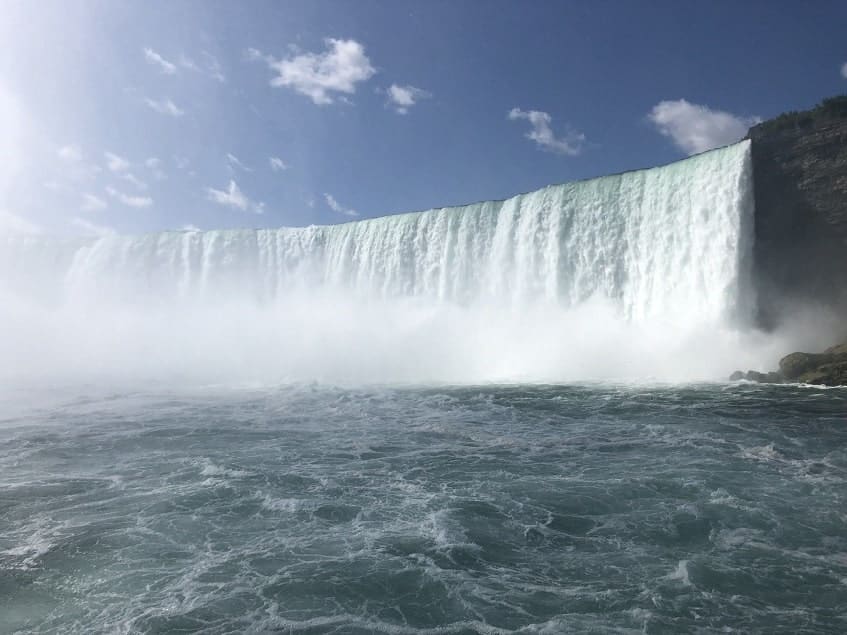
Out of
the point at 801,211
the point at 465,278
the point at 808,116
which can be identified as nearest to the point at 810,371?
the point at 801,211

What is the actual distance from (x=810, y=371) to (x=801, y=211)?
7702mm

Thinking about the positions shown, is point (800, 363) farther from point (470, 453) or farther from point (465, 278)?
point (465, 278)

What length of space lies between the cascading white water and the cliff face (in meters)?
1.53

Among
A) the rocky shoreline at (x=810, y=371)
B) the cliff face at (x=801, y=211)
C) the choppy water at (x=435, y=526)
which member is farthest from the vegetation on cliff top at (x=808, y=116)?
the choppy water at (x=435, y=526)

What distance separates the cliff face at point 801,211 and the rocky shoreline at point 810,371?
3.72 meters

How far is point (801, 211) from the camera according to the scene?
22500mm

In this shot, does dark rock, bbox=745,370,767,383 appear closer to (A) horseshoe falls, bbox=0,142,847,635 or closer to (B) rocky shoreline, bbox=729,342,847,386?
(B) rocky shoreline, bbox=729,342,847,386

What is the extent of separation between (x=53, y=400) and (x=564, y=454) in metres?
16.5

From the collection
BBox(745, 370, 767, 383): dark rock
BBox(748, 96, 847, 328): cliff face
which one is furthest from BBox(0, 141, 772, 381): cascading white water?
BBox(745, 370, 767, 383): dark rock

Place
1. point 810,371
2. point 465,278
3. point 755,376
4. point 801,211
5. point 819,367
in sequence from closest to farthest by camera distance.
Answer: point 819,367 → point 810,371 → point 755,376 → point 801,211 → point 465,278

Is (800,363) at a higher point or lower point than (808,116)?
lower

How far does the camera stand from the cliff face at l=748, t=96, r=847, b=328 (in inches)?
864

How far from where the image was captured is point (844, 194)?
21688mm

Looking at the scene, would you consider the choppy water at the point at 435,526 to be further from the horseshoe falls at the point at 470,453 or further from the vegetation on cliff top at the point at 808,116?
the vegetation on cliff top at the point at 808,116
